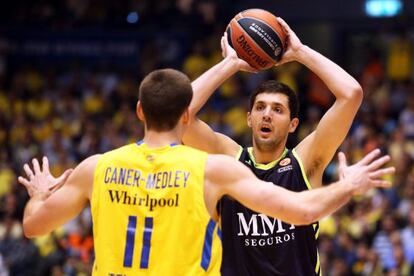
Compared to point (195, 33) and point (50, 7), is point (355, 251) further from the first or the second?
point (50, 7)

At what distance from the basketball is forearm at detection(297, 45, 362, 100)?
300 millimetres

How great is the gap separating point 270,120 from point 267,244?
2.79ft

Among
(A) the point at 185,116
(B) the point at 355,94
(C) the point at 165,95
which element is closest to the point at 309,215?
(A) the point at 185,116

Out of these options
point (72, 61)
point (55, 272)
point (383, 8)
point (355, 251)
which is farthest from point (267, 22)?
point (72, 61)

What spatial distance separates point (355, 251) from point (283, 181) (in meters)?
7.49

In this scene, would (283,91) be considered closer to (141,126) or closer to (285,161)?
(285,161)

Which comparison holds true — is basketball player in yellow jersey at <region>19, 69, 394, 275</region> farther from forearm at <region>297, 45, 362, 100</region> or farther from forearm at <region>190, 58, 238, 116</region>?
forearm at <region>190, 58, 238, 116</region>

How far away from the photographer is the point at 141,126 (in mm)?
18562

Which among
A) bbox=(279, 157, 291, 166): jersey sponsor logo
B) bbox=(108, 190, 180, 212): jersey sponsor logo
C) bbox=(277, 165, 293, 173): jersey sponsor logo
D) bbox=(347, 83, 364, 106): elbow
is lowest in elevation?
bbox=(108, 190, 180, 212): jersey sponsor logo

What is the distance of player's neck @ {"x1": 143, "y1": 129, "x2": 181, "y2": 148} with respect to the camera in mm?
5035

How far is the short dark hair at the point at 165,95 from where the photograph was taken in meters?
4.91

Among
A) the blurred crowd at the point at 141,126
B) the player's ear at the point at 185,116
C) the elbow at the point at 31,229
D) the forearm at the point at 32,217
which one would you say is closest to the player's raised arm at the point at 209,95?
the player's ear at the point at 185,116

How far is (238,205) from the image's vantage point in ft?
21.0

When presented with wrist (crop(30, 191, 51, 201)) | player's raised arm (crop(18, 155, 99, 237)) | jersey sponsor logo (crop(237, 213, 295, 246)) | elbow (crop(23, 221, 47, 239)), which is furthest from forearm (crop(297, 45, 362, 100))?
elbow (crop(23, 221, 47, 239))
